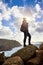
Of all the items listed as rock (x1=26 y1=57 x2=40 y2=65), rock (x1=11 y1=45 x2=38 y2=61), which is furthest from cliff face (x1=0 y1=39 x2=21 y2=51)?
rock (x1=26 y1=57 x2=40 y2=65)

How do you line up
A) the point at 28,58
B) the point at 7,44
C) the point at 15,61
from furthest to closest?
the point at 7,44 → the point at 28,58 → the point at 15,61

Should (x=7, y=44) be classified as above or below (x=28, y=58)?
above

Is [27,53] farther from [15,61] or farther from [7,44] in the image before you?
[7,44]

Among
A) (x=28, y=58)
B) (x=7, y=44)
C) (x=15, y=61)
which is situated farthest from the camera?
(x=7, y=44)

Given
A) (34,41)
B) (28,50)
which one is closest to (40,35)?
(34,41)

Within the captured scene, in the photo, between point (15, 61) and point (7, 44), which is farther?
point (7, 44)

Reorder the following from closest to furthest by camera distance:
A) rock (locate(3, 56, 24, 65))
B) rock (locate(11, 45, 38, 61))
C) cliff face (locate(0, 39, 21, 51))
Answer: rock (locate(3, 56, 24, 65)) → rock (locate(11, 45, 38, 61)) → cliff face (locate(0, 39, 21, 51))

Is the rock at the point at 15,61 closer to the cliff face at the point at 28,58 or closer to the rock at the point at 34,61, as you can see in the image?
the cliff face at the point at 28,58

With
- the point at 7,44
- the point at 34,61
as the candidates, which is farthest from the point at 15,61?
the point at 7,44

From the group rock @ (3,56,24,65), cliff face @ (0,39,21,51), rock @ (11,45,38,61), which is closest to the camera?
rock @ (3,56,24,65)

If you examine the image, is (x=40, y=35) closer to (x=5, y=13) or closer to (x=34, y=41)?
(x=34, y=41)

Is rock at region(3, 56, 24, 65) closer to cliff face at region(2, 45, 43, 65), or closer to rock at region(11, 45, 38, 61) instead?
cliff face at region(2, 45, 43, 65)

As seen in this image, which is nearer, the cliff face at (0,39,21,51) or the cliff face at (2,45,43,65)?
the cliff face at (2,45,43,65)

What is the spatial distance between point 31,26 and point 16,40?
1.44 feet
